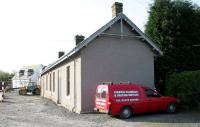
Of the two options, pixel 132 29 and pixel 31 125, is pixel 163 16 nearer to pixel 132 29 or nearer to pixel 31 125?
pixel 132 29

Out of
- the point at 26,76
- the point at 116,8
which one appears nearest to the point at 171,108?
the point at 116,8

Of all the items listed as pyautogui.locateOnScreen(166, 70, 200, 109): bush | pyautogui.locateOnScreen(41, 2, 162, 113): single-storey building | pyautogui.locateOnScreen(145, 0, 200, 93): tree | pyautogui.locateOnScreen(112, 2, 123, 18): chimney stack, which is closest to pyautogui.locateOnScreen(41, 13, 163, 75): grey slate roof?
pyautogui.locateOnScreen(41, 2, 162, 113): single-storey building

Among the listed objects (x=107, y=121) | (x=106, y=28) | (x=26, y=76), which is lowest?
(x=107, y=121)

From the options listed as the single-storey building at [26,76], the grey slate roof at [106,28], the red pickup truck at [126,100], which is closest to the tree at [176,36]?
the grey slate roof at [106,28]

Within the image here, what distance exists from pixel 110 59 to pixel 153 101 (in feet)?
14.1

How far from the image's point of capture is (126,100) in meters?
18.4

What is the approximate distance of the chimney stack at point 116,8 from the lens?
23312mm

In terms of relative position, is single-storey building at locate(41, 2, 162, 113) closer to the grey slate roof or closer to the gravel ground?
the grey slate roof

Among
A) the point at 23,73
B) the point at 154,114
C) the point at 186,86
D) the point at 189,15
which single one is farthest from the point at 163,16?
the point at 23,73

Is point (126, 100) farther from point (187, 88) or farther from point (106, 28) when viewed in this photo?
point (106, 28)

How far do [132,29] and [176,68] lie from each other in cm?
565

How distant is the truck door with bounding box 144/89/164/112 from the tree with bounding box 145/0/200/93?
21.8 feet

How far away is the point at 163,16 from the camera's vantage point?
26.9 m

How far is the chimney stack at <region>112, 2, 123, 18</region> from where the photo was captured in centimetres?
2331
